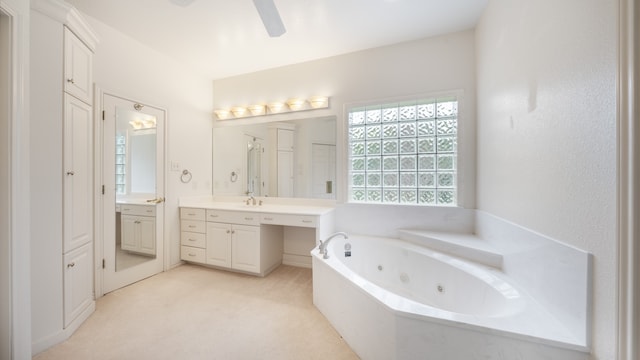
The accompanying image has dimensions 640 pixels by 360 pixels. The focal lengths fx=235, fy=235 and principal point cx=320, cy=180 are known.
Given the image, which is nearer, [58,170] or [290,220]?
[58,170]

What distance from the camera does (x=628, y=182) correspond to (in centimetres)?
76

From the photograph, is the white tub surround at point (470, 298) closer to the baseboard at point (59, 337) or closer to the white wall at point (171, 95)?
the baseboard at point (59, 337)

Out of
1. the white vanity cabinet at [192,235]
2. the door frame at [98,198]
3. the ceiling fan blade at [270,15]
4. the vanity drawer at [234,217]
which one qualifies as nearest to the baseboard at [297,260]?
the vanity drawer at [234,217]

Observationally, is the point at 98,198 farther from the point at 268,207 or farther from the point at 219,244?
the point at 268,207

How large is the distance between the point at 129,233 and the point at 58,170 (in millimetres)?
1079

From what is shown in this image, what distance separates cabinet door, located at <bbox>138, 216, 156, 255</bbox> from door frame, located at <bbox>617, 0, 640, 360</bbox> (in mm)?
3486

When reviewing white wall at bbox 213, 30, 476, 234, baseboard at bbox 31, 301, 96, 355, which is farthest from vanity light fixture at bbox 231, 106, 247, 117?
baseboard at bbox 31, 301, 96, 355

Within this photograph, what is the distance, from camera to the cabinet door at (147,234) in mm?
→ 2604

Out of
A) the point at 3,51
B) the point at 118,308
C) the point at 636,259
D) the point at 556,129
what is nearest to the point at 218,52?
the point at 3,51

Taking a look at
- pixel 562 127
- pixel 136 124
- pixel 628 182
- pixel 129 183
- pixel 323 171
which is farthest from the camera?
pixel 323 171

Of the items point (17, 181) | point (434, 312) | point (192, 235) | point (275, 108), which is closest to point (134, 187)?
point (192, 235)

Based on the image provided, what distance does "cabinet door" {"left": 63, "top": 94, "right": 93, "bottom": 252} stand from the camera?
168cm

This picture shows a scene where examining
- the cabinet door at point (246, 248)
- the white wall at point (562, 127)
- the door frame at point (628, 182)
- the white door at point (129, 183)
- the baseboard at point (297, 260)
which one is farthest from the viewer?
the baseboard at point (297, 260)

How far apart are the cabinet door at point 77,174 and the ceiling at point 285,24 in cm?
102
